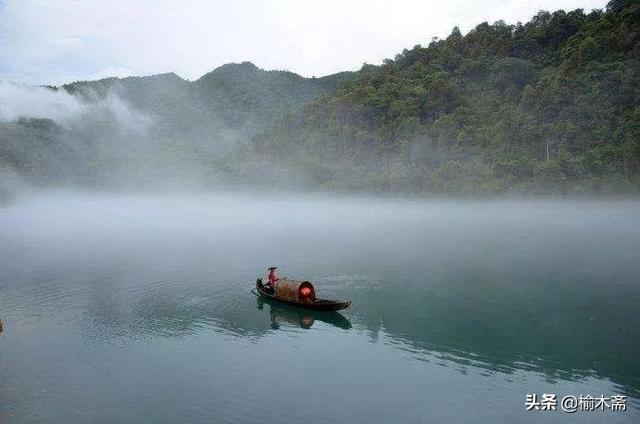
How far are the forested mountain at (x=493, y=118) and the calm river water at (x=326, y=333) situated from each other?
171ft

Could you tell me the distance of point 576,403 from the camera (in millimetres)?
21625

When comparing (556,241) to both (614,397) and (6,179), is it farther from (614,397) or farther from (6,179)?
(6,179)

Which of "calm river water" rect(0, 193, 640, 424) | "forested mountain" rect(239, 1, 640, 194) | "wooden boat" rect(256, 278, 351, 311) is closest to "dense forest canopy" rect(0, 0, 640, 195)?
"forested mountain" rect(239, 1, 640, 194)

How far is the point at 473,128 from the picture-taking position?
470 ft

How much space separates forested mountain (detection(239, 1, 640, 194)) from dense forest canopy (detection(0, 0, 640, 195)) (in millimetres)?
354

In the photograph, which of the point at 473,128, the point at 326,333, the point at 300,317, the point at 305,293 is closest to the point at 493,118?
the point at 473,128

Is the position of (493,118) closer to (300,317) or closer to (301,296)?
(301,296)

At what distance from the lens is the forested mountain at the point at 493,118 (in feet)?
385

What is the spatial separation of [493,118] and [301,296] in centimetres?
12367

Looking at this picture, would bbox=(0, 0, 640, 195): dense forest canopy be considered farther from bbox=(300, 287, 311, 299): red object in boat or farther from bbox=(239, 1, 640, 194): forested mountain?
bbox=(300, 287, 311, 299): red object in boat

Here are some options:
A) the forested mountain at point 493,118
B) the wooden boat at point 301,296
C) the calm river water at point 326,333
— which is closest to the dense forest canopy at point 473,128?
the forested mountain at point 493,118

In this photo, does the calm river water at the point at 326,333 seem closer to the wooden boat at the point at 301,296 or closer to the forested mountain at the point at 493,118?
the wooden boat at the point at 301,296

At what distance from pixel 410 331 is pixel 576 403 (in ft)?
38.5

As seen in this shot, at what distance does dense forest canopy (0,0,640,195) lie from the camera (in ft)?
387
